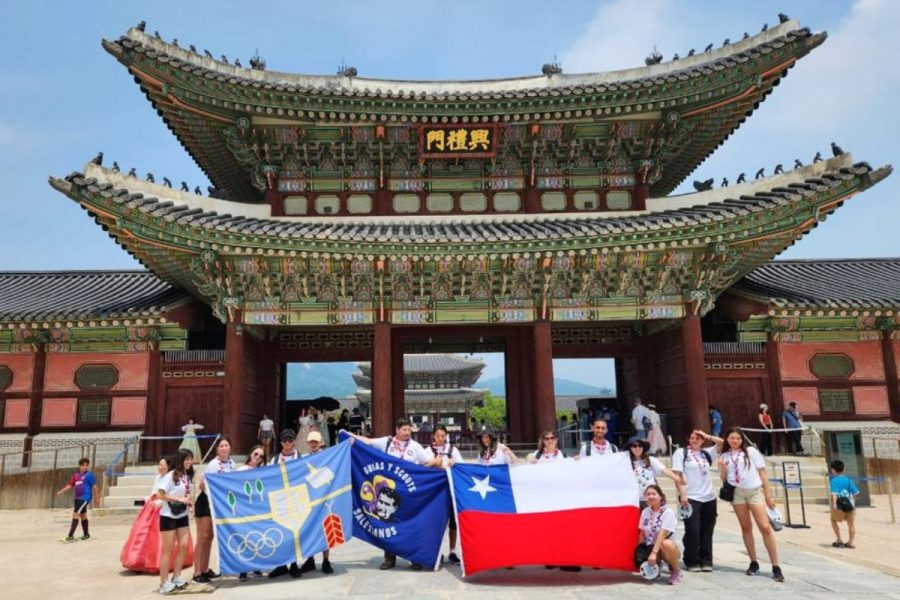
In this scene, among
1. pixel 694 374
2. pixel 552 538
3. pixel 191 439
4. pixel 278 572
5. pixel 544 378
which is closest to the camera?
pixel 552 538

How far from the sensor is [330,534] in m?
8.40

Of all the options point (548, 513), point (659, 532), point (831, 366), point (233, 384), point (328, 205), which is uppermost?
point (328, 205)

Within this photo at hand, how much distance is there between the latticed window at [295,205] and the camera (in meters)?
18.9

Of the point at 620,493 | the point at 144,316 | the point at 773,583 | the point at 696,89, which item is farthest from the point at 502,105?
the point at 773,583

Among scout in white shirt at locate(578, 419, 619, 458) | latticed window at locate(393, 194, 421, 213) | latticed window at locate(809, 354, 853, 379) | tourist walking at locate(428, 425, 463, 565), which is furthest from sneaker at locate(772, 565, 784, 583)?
latticed window at locate(393, 194, 421, 213)

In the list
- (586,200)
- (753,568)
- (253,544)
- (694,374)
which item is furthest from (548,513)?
(586,200)

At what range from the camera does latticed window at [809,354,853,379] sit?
18438mm

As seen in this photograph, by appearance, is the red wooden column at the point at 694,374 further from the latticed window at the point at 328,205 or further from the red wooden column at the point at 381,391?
the latticed window at the point at 328,205

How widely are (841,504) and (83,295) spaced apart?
1987 centimetres

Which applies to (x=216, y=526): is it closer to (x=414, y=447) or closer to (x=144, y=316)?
(x=414, y=447)

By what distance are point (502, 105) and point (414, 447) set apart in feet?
36.7

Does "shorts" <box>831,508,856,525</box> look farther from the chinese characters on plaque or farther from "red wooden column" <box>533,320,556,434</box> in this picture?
the chinese characters on plaque

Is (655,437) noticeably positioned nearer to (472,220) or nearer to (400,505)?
(472,220)

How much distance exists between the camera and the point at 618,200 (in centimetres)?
1923
